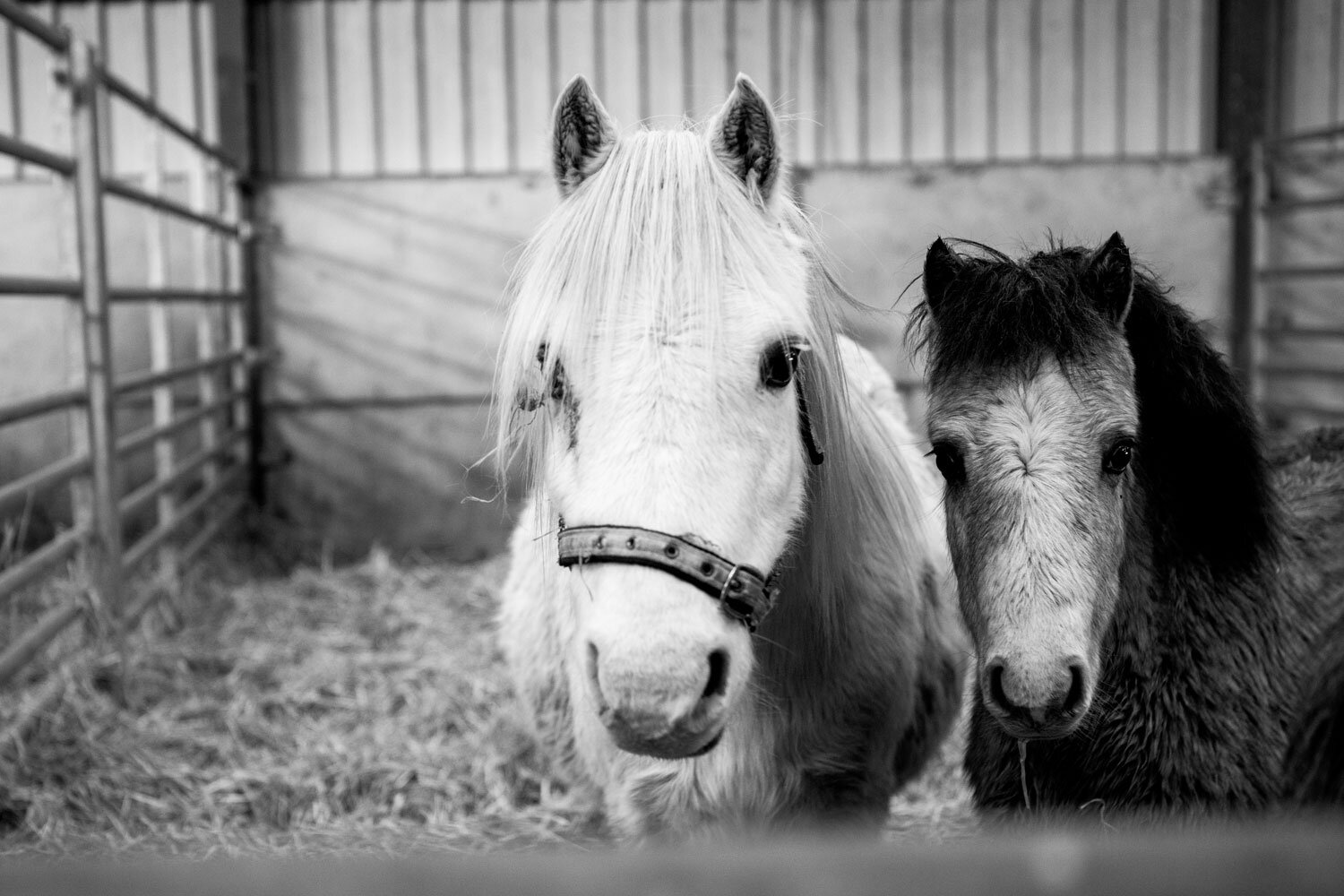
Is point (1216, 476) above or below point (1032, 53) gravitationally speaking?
below

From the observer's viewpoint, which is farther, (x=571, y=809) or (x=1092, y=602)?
(x=571, y=809)

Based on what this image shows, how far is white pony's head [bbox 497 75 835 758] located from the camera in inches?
54.5

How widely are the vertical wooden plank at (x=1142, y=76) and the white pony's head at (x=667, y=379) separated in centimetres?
589

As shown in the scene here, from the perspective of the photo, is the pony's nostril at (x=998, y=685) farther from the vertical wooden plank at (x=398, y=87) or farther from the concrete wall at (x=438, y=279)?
the vertical wooden plank at (x=398, y=87)

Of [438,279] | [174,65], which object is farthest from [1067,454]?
[174,65]

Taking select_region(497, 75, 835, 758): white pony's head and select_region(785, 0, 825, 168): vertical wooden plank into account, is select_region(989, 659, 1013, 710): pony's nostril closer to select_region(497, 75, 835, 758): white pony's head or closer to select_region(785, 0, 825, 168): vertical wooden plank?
select_region(497, 75, 835, 758): white pony's head

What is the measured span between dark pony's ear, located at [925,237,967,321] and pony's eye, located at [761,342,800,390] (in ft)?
1.62

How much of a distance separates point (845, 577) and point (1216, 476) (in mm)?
707

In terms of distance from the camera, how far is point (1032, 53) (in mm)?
6781

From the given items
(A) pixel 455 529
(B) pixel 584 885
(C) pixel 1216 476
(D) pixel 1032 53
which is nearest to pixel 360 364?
(A) pixel 455 529

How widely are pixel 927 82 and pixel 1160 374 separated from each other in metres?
5.36

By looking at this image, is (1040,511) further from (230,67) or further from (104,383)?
(230,67)

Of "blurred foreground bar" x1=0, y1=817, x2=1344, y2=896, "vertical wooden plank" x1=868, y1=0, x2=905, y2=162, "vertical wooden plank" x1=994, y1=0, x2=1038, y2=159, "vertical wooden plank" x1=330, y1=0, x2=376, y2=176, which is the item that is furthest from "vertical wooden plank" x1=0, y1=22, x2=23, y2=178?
"blurred foreground bar" x1=0, y1=817, x2=1344, y2=896

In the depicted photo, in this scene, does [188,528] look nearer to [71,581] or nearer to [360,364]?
[360,364]
